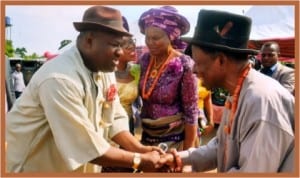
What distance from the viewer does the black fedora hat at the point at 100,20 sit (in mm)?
2803

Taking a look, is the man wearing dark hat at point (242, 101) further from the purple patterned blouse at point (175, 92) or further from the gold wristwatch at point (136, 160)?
the purple patterned blouse at point (175, 92)

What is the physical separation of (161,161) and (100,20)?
0.99 m

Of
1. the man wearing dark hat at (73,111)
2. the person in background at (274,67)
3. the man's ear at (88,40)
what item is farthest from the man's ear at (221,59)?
the person in background at (274,67)

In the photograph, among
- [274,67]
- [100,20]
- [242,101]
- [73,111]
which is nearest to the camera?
[242,101]

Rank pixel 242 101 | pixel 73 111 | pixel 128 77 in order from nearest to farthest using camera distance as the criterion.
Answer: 1. pixel 242 101
2. pixel 73 111
3. pixel 128 77

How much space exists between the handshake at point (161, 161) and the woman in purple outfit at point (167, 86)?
306mm

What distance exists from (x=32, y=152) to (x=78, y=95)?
42 centimetres

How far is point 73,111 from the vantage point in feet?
8.51

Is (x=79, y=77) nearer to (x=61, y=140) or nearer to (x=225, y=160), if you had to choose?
(x=61, y=140)

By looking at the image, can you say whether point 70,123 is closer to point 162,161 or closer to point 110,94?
point 110,94

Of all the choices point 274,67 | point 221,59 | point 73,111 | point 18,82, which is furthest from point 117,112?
point 18,82

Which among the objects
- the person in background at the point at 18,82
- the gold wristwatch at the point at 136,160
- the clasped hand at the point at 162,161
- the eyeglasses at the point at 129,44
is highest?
the eyeglasses at the point at 129,44

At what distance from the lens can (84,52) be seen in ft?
9.34

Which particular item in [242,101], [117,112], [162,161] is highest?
[242,101]
